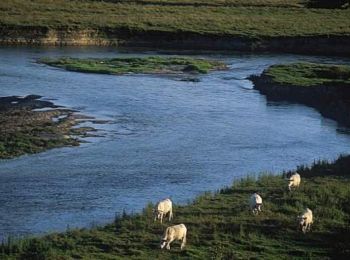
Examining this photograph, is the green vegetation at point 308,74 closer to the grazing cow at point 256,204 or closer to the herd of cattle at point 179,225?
the herd of cattle at point 179,225

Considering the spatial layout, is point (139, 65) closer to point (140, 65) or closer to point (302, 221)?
point (140, 65)

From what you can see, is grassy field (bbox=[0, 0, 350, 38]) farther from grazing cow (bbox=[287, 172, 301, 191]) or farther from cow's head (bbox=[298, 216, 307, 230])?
cow's head (bbox=[298, 216, 307, 230])

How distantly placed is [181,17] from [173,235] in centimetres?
5891

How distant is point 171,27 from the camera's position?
71.9 metres

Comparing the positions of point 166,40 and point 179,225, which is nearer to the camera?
point 179,225

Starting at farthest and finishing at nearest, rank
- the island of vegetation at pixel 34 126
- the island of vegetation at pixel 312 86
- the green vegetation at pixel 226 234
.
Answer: the island of vegetation at pixel 312 86 < the island of vegetation at pixel 34 126 < the green vegetation at pixel 226 234

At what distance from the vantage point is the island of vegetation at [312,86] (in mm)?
43156

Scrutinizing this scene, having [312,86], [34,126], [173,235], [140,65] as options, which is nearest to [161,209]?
[173,235]

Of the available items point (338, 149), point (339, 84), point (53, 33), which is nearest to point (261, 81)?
point (339, 84)

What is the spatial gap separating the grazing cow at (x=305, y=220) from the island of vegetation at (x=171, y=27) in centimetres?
4799

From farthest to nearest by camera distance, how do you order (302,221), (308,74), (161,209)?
(308,74) < (161,209) < (302,221)

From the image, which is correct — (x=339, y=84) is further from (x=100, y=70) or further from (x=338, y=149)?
(x=100, y=70)

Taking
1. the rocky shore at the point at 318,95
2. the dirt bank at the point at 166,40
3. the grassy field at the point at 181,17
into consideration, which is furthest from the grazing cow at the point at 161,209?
the grassy field at the point at 181,17

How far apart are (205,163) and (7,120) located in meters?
10.6
